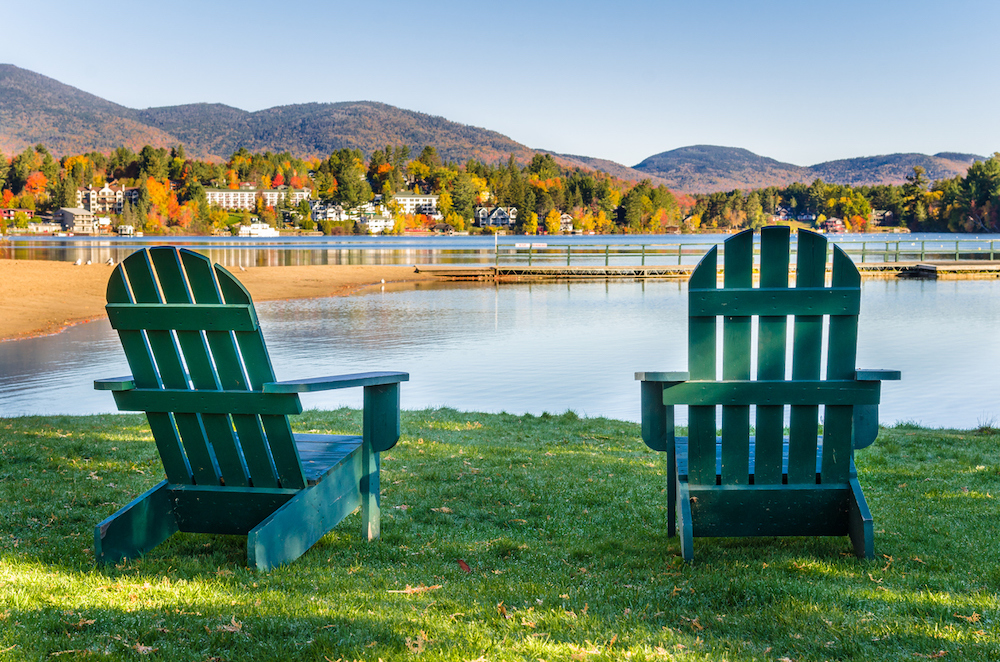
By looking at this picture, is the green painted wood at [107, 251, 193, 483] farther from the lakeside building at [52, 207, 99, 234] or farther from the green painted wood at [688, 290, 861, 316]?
the lakeside building at [52, 207, 99, 234]

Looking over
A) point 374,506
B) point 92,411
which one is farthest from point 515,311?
point 374,506

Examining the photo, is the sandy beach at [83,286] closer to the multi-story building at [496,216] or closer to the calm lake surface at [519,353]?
the calm lake surface at [519,353]

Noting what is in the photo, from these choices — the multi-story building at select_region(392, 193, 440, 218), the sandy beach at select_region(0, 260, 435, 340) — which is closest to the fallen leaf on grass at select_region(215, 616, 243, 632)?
the sandy beach at select_region(0, 260, 435, 340)

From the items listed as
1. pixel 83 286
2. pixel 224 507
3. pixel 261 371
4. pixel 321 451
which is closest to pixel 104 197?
pixel 83 286

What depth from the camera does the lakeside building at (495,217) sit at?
162 metres

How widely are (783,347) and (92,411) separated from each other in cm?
767

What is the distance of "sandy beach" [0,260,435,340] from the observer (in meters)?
16.8

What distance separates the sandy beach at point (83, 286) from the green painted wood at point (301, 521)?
43.9 feet

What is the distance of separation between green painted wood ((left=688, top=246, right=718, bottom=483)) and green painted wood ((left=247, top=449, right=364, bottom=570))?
4.69ft

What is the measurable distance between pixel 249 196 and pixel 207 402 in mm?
179936

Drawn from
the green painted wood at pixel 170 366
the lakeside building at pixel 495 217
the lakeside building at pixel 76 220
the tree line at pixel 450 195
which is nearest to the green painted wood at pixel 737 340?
the green painted wood at pixel 170 366

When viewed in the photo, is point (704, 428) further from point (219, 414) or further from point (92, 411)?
point (92, 411)

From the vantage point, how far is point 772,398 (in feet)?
9.68

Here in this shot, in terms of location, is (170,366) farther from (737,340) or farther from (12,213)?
(12,213)
